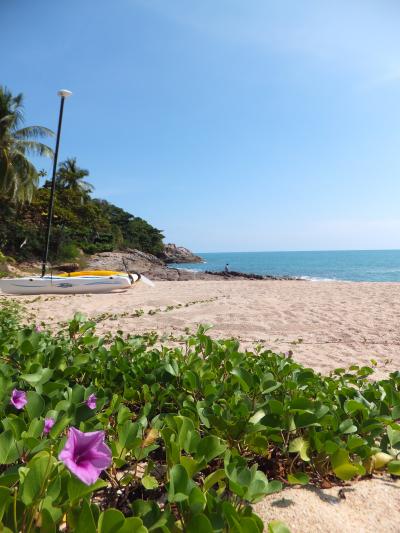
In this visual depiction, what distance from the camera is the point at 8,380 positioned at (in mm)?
1479

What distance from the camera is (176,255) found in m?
59.8

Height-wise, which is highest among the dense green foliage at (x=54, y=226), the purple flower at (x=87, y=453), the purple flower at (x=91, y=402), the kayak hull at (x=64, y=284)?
the dense green foliage at (x=54, y=226)

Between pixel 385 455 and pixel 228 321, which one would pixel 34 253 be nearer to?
pixel 228 321

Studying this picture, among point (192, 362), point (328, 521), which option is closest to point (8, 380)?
point (192, 362)

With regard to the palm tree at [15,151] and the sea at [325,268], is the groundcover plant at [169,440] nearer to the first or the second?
the palm tree at [15,151]

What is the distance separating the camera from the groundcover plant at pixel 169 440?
2.65 feet

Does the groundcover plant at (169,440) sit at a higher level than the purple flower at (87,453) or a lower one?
lower

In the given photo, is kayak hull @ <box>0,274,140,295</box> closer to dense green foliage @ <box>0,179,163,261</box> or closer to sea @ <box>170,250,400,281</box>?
dense green foliage @ <box>0,179,163,261</box>

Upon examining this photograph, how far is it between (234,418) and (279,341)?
13.3 feet

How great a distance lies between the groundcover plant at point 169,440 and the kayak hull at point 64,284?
8.90 m

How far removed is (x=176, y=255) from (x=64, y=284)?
1934 inches

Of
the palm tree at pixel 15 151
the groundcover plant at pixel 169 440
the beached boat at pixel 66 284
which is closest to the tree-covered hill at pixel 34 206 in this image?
the palm tree at pixel 15 151

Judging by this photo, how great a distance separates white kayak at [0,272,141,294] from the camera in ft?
34.6

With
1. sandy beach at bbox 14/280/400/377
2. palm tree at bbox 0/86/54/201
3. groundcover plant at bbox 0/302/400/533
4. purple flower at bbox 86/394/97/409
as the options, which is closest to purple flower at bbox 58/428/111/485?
groundcover plant at bbox 0/302/400/533
